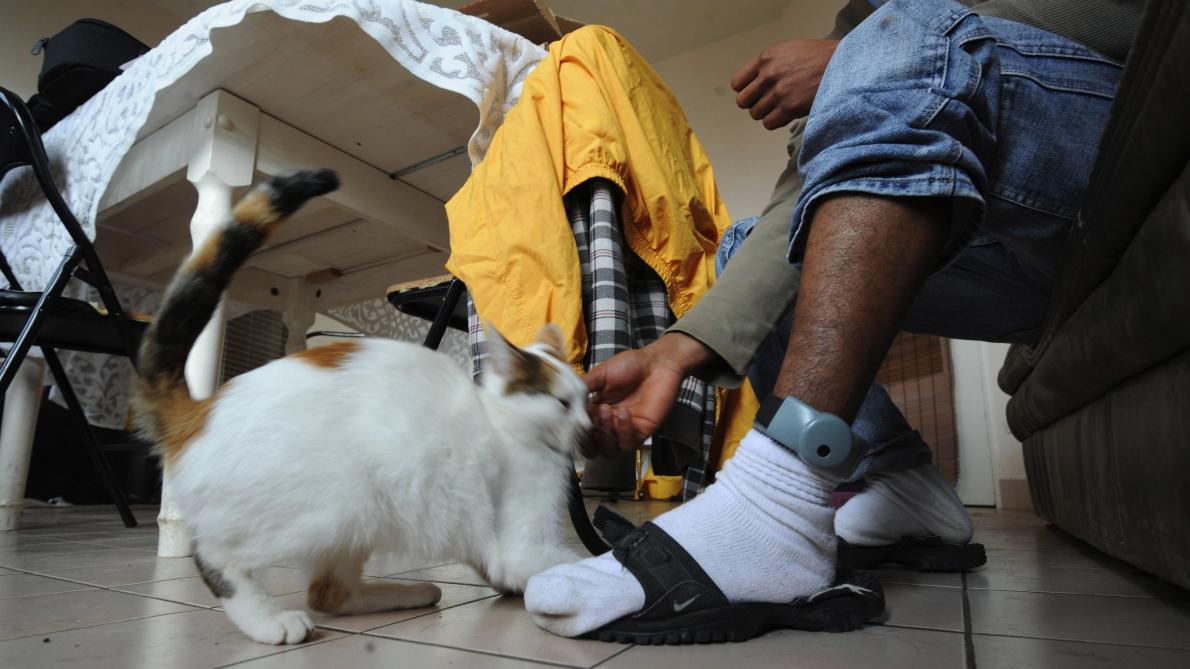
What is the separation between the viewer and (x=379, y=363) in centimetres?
68

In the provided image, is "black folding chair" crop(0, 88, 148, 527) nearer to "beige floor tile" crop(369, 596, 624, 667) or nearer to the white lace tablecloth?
the white lace tablecloth

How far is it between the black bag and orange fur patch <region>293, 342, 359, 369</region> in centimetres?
155

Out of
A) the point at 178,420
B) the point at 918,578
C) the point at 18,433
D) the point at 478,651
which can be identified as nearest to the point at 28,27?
the point at 18,433

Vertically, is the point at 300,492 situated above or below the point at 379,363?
below

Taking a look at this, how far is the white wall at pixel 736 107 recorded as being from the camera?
3.41m

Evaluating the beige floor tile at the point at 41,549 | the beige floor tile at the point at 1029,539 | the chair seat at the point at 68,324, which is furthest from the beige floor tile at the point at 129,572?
the beige floor tile at the point at 1029,539

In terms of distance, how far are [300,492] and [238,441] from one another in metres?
0.07

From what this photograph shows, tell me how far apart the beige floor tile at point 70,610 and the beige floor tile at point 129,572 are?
0.32 feet

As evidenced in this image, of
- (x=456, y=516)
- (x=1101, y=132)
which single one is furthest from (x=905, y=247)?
(x=456, y=516)

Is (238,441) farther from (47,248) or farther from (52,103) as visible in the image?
(52,103)

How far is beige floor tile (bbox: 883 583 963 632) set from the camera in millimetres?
625

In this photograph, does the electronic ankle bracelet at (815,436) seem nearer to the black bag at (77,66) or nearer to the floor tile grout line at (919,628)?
the floor tile grout line at (919,628)

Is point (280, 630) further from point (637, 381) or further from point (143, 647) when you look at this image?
point (637, 381)

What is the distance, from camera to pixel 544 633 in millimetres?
605
